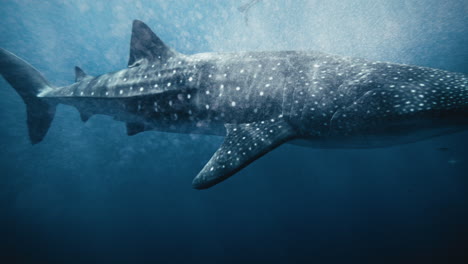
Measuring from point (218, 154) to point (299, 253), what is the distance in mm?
30753

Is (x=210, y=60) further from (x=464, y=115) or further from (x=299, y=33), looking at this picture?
(x=299, y=33)

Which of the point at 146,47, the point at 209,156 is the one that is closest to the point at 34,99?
the point at 146,47

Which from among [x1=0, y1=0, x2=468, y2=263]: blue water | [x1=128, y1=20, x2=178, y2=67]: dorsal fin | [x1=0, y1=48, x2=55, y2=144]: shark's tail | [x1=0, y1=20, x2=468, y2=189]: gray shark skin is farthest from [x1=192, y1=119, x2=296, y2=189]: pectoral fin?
[x1=0, y1=0, x2=468, y2=263]: blue water

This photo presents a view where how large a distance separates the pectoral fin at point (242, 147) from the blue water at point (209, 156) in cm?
1093

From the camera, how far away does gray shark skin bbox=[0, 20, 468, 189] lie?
232 cm

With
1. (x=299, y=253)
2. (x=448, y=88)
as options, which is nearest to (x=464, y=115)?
(x=448, y=88)

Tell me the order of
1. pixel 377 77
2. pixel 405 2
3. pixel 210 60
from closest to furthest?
1. pixel 377 77
2. pixel 210 60
3. pixel 405 2

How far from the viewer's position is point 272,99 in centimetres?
300

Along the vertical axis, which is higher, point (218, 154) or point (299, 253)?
point (218, 154)

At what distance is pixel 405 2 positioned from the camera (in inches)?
698

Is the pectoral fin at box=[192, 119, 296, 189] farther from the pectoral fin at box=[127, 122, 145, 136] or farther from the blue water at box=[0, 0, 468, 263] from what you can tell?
the blue water at box=[0, 0, 468, 263]

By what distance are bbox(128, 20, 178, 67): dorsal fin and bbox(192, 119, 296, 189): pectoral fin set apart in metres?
2.59

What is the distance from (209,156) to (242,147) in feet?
108

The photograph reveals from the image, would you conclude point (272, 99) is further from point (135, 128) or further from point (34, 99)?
point (34, 99)
